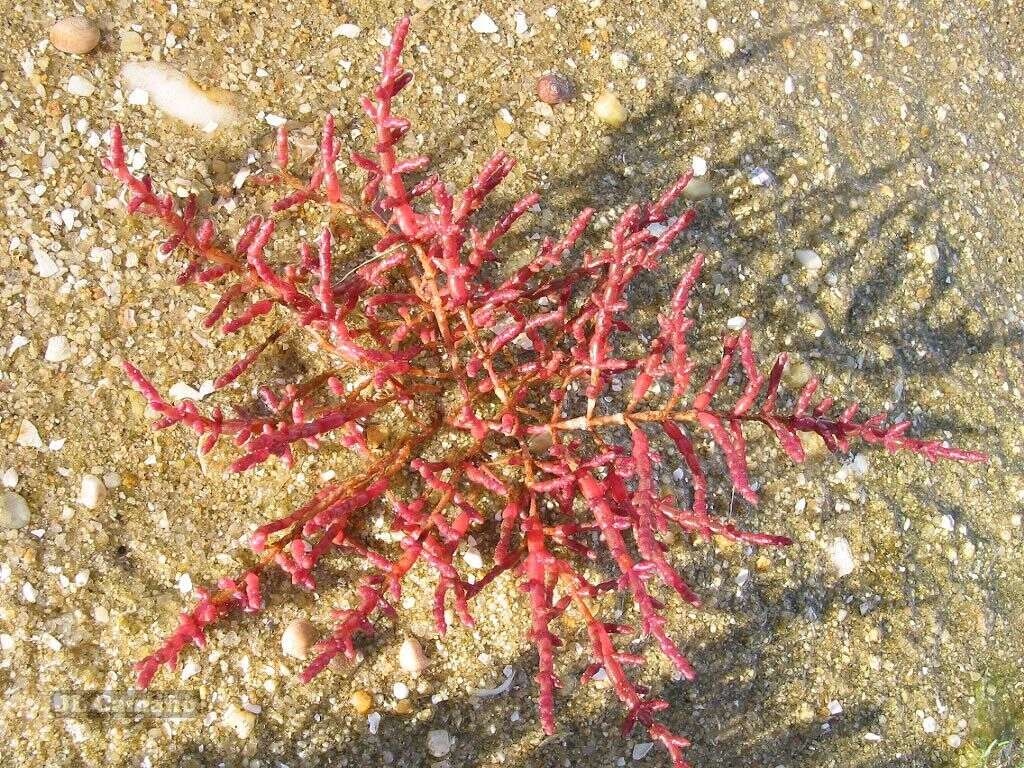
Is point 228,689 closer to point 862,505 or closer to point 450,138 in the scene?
point 450,138

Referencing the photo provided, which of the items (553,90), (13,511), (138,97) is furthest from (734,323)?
(13,511)

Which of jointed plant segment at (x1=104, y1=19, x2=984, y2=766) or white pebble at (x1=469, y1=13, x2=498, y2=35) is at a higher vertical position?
white pebble at (x1=469, y1=13, x2=498, y2=35)

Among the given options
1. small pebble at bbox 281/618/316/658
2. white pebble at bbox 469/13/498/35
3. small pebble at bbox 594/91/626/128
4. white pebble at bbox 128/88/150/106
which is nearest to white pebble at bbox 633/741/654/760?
small pebble at bbox 281/618/316/658

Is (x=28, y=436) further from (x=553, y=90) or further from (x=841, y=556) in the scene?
(x=841, y=556)

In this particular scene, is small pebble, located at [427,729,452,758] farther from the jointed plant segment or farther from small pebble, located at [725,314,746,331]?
small pebble, located at [725,314,746,331]

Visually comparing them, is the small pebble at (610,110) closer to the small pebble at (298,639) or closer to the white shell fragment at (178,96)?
the white shell fragment at (178,96)

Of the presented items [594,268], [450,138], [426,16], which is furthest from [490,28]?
[594,268]
